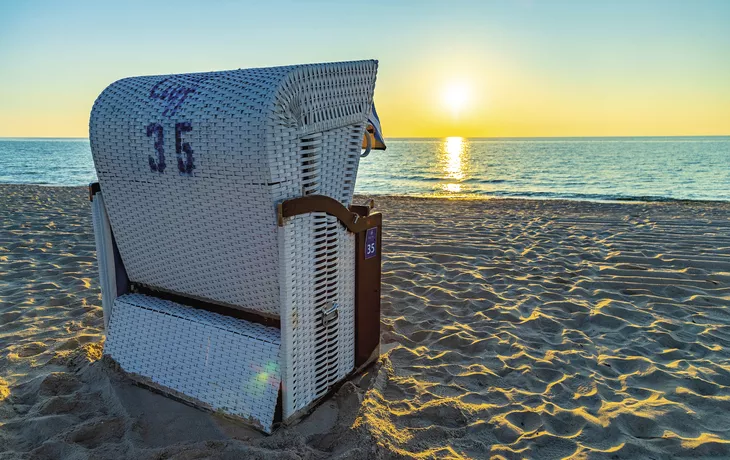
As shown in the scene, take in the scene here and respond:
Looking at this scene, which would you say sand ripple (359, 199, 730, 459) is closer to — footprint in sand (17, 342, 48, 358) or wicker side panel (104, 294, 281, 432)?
wicker side panel (104, 294, 281, 432)

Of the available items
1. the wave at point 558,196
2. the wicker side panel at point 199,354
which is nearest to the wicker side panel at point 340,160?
the wicker side panel at point 199,354

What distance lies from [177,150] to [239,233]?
1.60ft

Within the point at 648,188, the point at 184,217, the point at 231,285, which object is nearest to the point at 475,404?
the point at 231,285

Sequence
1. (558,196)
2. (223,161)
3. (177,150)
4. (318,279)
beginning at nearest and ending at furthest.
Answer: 1. (223,161)
2. (177,150)
3. (318,279)
4. (558,196)

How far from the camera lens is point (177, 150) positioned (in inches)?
84.3

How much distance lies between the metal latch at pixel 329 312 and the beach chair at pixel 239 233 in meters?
0.01

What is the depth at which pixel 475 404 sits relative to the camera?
Answer: 2.57 m

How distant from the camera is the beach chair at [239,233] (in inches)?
79.3

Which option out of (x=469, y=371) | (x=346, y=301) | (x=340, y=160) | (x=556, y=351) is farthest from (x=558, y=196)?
(x=340, y=160)

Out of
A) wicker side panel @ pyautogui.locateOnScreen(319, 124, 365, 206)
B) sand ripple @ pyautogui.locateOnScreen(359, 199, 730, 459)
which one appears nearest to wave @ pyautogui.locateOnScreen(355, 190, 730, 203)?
sand ripple @ pyautogui.locateOnScreen(359, 199, 730, 459)

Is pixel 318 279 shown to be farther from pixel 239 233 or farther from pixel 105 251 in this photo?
pixel 105 251

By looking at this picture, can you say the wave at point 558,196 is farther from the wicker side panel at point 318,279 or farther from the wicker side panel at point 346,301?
the wicker side panel at point 318,279

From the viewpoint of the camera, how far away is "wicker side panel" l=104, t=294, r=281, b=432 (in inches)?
87.2

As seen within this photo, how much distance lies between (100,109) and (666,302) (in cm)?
464
